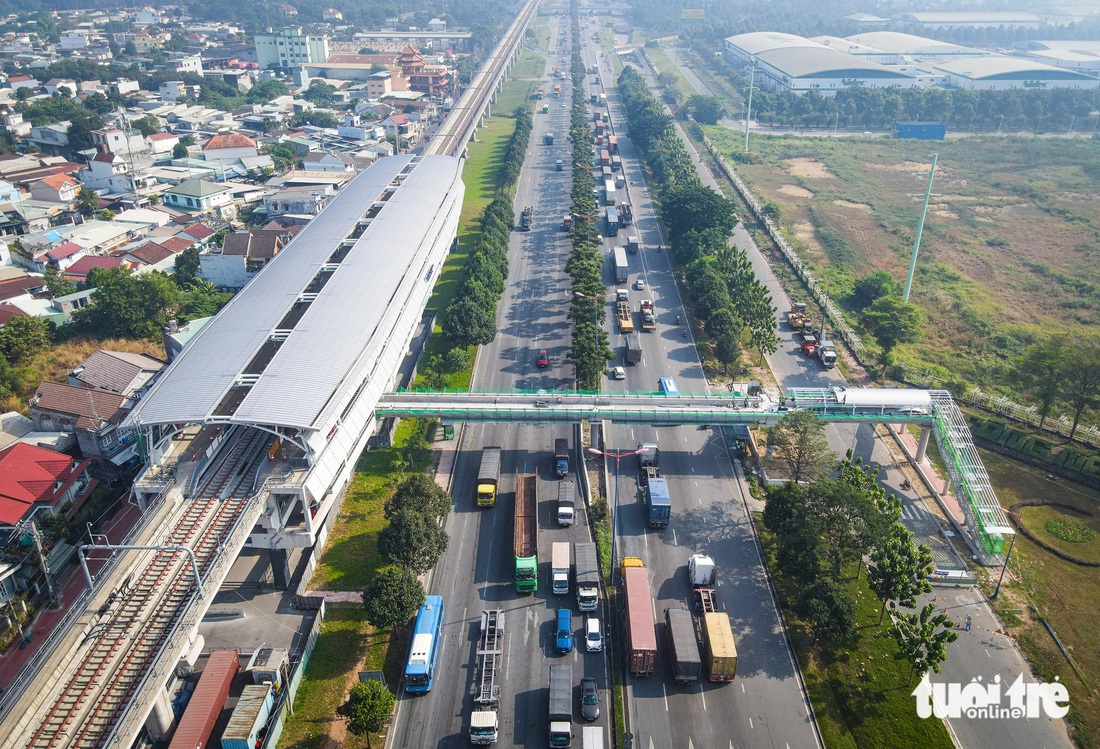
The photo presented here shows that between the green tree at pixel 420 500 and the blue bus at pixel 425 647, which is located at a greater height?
the green tree at pixel 420 500

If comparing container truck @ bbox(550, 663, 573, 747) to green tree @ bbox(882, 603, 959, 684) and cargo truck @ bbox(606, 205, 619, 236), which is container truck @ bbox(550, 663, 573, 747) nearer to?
green tree @ bbox(882, 603, 959, 684)

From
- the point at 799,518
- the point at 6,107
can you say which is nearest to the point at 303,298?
the point at 799,518

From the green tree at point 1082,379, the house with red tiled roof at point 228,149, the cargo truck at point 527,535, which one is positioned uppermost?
the house with red tiled roof at point 228,149

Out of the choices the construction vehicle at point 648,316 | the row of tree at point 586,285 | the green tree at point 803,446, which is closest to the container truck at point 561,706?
the green tree at point 803,446

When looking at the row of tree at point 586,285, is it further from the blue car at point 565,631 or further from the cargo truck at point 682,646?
the cargo truck at point 682,646

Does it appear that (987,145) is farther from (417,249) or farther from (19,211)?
(19,211)

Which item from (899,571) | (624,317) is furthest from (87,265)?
(899,571)

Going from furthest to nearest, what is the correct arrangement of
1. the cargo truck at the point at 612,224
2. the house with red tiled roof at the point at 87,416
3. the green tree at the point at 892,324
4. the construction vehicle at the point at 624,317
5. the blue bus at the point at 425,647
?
the cargo truck at the point at 612,224
the construction vehicle at the point at 624,317
the green tree at the point at 892,324
the house with red tiled roof at the point at 87,416
the blue bus at the point at 425,647

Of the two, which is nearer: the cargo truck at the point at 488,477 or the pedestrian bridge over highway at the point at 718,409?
the cargo truck at the point at 488,477
